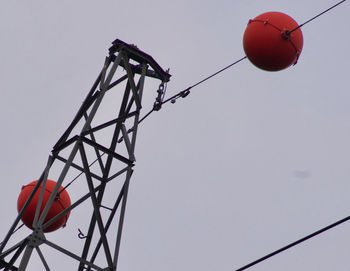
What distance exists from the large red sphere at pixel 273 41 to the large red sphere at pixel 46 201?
3793 mm

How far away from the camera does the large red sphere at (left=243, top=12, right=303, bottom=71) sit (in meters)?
11.2

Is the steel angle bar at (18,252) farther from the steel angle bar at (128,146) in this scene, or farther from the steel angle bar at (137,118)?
the steel angle bar at (137,118)

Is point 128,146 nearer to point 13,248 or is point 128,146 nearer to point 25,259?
point 13,248

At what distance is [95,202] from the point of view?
10.7m

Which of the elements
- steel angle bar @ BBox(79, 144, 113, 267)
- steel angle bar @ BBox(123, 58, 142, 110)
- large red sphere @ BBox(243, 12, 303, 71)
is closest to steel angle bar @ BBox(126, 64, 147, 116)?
steel angle bar @ BBox(123, 58, 142, 110)

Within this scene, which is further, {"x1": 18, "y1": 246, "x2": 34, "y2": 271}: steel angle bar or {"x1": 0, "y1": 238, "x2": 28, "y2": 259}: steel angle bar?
{"x1": 0, "y1": 238, "x2": 28, "y2": 259}: steel angle bar

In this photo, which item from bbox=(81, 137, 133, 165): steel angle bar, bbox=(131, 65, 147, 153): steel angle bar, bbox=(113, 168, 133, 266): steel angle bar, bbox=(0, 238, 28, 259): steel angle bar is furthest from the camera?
bbox=(131, 65, 147, 153): steel angle bar

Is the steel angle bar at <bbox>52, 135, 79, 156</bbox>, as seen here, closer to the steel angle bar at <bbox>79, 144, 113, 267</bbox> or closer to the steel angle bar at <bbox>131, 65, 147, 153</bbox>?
the steel angle bar at <bbox>79, 144, 113, 267</bbox>

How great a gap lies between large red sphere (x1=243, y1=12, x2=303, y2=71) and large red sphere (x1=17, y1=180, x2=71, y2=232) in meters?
3.79

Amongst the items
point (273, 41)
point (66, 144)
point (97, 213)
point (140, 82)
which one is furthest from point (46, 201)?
point (273, 41)

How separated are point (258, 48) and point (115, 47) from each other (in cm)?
242

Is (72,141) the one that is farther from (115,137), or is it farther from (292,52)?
(292,52)

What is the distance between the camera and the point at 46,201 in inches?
447

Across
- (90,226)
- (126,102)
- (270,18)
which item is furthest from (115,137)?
(270,18)
